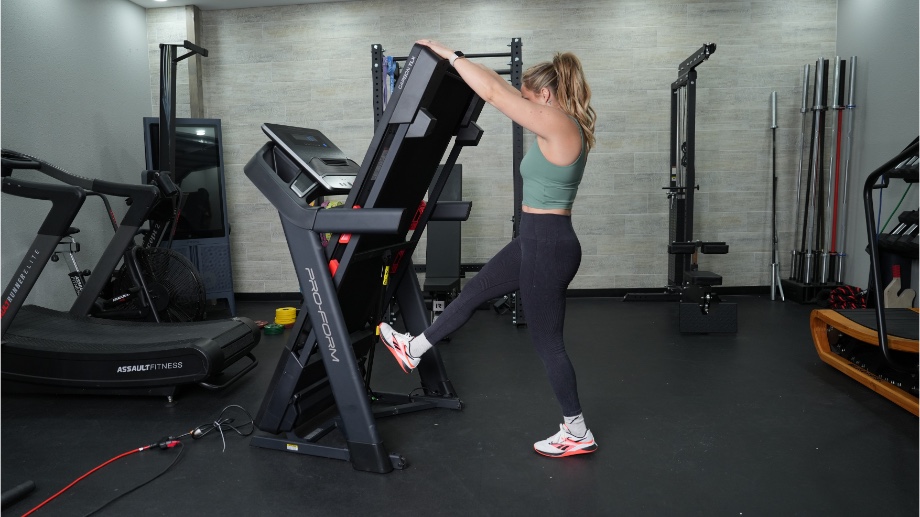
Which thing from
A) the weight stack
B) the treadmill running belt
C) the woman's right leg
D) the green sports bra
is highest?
the green sports bra

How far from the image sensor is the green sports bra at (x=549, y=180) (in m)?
2.27

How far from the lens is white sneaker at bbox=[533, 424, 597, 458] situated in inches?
101

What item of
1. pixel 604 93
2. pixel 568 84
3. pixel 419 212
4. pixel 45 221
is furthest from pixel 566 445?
pixel 604 93

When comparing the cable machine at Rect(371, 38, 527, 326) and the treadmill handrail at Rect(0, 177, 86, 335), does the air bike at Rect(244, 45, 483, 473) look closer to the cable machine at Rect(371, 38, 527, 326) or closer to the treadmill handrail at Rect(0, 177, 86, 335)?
the treadmill handrail at Rect(0, 177, 86, 335)

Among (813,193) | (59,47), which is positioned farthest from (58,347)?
(813,193)

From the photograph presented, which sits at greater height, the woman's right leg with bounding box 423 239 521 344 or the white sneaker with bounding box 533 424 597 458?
the woman's right leg with bounding box 423 239 521 344

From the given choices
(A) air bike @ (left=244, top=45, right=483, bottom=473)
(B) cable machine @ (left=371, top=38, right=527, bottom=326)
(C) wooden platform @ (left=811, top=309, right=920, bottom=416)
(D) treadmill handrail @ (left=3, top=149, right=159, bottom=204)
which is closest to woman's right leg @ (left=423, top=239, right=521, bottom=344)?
(A) air bike @ (left=244, top=45, right=483, bottom=473)

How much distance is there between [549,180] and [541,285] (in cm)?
38

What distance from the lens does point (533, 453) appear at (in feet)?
8.55

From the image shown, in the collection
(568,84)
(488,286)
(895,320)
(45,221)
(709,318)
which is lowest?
(709,318)

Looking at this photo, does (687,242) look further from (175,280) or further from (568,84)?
(175,280)

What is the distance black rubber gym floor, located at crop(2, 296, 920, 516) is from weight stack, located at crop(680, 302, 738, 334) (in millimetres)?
568

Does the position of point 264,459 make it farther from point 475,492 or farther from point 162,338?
point 162,338

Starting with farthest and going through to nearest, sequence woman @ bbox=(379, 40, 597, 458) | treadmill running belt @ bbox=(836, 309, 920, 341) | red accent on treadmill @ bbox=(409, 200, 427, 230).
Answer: treadmill running belt @ bbox=(836, 309, 920, 341), red accent on treadmill @ bbox=(409, 200, 427, 230), woman @ bbox=(379, 40, 597, 458)
